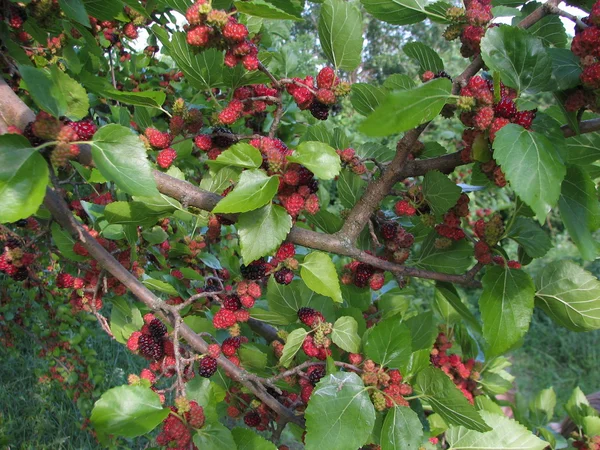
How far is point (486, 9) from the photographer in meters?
0.81

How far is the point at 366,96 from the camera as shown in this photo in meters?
0.90

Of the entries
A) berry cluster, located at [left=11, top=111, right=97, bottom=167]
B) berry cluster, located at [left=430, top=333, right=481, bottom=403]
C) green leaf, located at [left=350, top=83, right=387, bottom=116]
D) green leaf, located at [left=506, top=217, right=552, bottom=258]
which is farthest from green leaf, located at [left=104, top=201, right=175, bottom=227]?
berry cluster, located at [left=430, top=333, right=481, bottom=403]

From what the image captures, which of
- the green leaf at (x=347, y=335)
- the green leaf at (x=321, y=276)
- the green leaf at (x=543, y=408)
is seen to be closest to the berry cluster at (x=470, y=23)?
the green leaf at (x=321, y=276)

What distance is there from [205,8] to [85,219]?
2.60ft

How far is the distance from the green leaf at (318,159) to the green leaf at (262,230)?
0.10 meters

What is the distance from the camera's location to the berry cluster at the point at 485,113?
2.28ft

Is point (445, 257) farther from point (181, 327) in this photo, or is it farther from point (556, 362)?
point (556, 362)

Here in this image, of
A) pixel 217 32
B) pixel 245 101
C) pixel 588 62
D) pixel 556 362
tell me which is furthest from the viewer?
pixel 556 362

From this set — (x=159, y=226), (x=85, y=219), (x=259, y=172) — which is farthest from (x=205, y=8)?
(x=85, y=219)

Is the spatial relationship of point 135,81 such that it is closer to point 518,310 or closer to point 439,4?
point 439,4

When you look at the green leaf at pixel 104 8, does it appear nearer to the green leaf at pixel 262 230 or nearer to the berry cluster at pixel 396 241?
the green leaf at pixel 262 230

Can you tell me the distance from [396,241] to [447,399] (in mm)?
301

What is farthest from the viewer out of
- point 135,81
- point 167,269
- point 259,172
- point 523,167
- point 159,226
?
point 135,81

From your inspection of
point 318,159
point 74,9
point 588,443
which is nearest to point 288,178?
point 318,159
